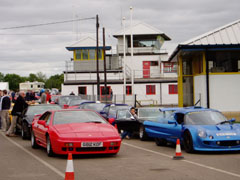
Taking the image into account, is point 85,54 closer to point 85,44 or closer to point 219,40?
point 85,44

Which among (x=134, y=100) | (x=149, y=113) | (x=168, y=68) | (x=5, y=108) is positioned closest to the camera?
(x=149, y=113)

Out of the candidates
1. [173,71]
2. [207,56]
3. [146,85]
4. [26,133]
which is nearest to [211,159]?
[26,133]

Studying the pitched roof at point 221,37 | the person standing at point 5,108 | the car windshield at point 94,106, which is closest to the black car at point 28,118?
the person standing at point 5,108

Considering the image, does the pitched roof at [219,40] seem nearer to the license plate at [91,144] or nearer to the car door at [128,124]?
the car door at [128,124]

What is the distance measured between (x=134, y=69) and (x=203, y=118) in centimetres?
4223

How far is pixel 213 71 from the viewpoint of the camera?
27.6m

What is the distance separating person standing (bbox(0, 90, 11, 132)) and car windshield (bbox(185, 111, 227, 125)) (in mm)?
9454

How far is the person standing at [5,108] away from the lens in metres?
20.5

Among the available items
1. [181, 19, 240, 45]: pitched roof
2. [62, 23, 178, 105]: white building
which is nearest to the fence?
[62, 23, 178, 105]: white building

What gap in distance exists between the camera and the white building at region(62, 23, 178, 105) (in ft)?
172

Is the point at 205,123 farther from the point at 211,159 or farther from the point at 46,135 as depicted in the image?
the point at 46,135

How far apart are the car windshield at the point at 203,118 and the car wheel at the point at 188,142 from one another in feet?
1.95

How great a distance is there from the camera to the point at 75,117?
13.0m

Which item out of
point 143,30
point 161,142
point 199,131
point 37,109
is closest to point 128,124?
point 161,142
